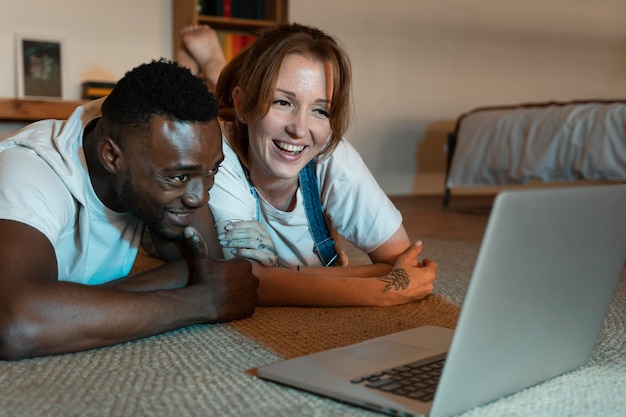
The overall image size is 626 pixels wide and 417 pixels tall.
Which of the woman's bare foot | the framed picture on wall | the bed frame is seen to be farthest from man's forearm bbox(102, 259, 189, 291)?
the framed picture on wall

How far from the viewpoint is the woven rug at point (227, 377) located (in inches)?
34.7

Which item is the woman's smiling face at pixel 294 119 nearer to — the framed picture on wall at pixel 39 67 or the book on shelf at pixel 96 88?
the book on shelf at pixel 96 88

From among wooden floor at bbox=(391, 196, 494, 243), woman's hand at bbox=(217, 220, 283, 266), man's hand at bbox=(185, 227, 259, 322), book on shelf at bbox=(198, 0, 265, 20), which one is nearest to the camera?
man's hand at bbox=(185, 227, 259, 322)

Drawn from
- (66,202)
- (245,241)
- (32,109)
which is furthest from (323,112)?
(32,109)

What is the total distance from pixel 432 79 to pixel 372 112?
0.51 meters

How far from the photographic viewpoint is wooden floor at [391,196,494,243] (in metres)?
2.98

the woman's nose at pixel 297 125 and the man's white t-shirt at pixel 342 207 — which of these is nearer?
the woman's nose at pixel 297 125

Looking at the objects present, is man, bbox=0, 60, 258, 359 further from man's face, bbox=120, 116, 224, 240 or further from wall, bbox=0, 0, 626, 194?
wall, bbox=0, 0, 626, 194

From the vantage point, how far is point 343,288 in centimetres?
147

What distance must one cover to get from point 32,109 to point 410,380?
129 inches

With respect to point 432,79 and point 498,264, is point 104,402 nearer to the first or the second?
point 498,264

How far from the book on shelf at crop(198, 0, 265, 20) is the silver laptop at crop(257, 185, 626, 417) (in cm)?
335

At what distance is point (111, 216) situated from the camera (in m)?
1.25

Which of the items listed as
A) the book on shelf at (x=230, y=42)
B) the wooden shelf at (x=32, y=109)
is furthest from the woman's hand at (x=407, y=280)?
the book on shelf at (x=230, y=42)
